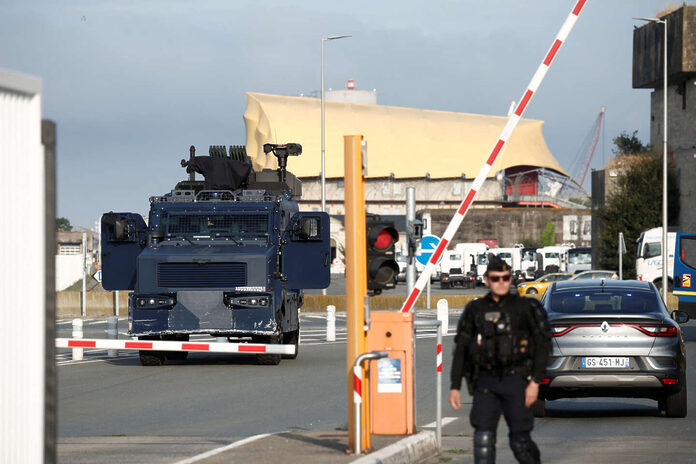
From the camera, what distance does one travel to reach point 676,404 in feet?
47.3

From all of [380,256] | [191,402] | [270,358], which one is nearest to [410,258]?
[380,256]

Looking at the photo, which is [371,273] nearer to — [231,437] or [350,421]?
[350,421]

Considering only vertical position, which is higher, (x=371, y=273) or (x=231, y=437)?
(x=371, y=273)

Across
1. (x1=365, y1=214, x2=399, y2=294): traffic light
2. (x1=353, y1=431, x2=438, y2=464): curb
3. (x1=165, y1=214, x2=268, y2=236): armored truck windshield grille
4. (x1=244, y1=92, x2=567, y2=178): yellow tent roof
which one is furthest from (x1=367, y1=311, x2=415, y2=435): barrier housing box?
(x1=244, y1=92, x2=567, y2=178): yellow tent roof

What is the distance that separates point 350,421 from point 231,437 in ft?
9.39

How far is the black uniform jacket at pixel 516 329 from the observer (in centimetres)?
815

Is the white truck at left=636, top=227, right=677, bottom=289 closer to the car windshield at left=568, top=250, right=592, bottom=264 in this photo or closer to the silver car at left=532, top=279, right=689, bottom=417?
the car windshield at left=568, top=250, right=592, bottom=264

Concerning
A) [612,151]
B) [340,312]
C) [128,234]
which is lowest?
[340,312]

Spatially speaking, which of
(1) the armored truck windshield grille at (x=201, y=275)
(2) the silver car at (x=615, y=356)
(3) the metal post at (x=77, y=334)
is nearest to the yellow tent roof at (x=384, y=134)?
(3) the metal post at (x=77, y=334)

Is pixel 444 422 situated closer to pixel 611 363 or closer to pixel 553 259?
pixel 611 363

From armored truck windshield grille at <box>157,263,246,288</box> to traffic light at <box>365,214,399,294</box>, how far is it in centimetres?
1147

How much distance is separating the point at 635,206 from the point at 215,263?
48039 millimetres

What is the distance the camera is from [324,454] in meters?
10.3

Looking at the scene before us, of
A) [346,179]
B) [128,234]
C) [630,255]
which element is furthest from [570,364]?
[630,255]
